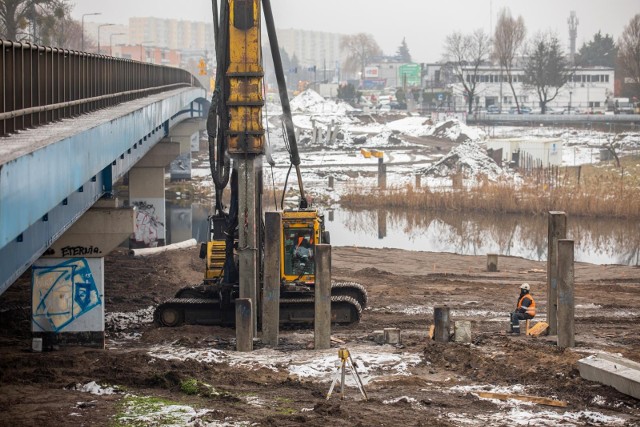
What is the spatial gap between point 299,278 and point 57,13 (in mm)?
29128

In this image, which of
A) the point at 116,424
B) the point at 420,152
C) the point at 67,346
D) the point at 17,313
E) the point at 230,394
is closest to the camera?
the point at 116,424

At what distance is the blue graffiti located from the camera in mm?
21125

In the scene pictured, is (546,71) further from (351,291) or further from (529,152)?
(351,291)

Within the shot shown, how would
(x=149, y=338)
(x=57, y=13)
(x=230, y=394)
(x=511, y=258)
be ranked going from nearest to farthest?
(x=230, y=394), (x=149, y=338), (x=511, y=258), (x=57, y=13)

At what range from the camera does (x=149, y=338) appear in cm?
2323

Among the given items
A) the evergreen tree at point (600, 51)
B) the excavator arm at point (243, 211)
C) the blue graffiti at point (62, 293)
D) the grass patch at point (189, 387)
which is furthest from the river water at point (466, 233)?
the evergreen tree at point (600, 51)

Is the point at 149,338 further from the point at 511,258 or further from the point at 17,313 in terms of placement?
the point at 511,258

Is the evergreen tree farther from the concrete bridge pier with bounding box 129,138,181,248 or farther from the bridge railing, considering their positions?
the bridge railing

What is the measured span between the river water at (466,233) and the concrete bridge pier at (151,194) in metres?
3.44

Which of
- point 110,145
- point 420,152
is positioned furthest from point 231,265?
point 420,152

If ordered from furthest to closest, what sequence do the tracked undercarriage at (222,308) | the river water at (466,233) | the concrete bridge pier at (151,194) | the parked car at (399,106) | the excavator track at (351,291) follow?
the parked car at (399,106), the river water at (466,233), the concrete bridge pier at (151,194), the excavator track at (351,291), the tracked undercarriage at (222,308)

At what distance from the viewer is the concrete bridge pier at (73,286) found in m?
21.2

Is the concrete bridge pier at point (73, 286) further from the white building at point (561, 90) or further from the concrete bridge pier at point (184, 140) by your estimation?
the white building at point (561, 90)

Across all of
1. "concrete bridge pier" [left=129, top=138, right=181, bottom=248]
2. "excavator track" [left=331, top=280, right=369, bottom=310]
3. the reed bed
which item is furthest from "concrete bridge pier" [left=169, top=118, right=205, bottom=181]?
"excavator track" [left=331, top=280, right=369, bottom=310]
